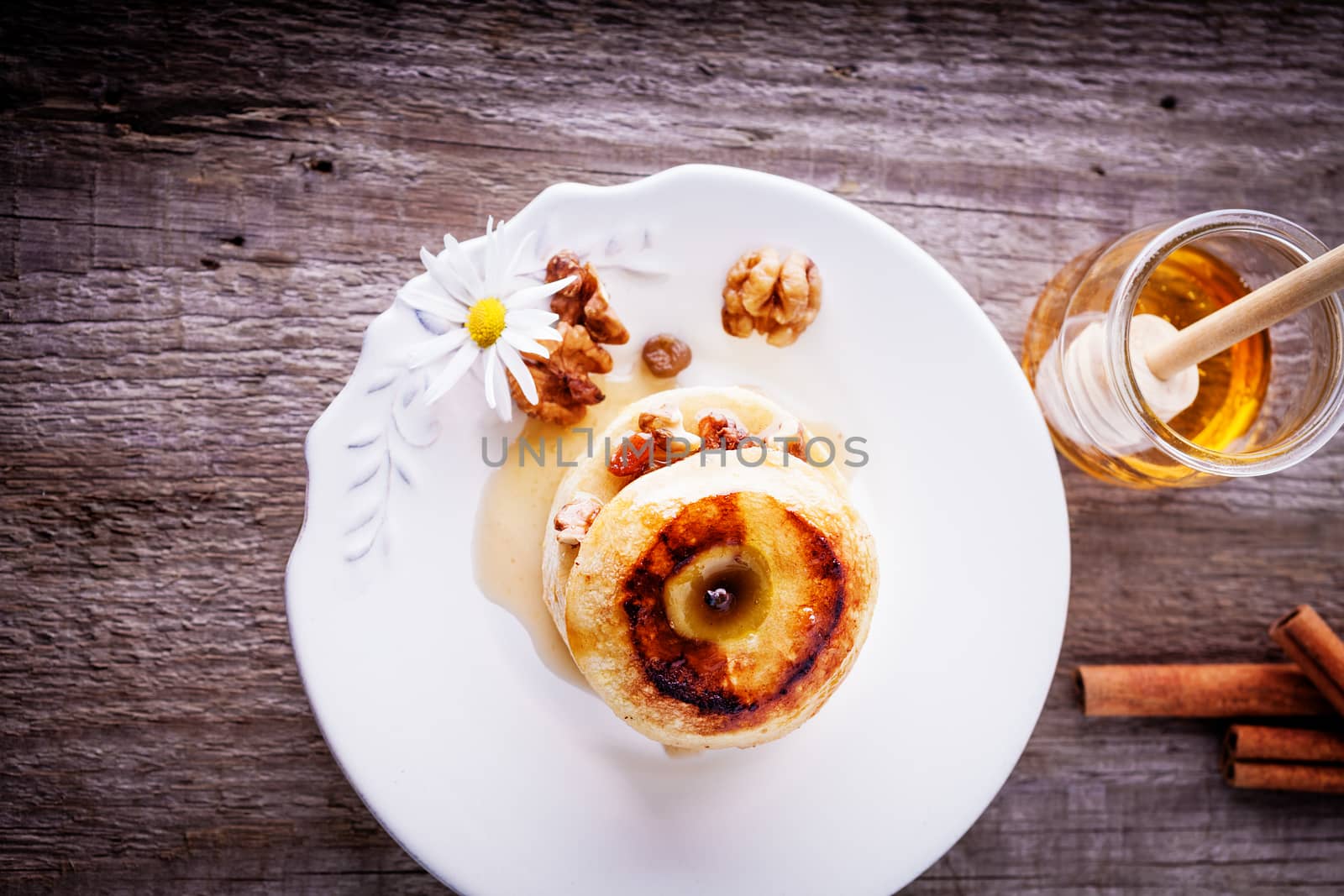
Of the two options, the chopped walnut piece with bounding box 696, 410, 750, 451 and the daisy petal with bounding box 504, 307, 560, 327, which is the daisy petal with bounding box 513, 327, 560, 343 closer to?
the daisy petal with bounding box 504, 307, 560, 327

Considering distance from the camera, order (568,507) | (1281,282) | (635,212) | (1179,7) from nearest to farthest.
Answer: (1281,282), (568,507), (635,212), (1179,7)

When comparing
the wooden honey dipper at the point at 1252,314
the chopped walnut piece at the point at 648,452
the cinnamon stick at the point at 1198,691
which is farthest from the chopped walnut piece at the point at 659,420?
the cinnamon stick at the point at 1198,691

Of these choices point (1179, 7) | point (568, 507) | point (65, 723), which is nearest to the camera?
point (568, 507)

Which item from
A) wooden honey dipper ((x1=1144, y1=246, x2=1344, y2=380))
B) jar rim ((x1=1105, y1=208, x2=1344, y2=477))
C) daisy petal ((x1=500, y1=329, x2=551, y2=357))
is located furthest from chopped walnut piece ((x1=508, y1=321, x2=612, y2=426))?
wooden honey dipper ((x1=1144, y1=246, x2=1344, y2=380))

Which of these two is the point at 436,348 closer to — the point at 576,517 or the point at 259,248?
the point at 576,517

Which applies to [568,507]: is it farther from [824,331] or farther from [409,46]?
[409,46]

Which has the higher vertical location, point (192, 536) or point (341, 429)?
point (341, 429)

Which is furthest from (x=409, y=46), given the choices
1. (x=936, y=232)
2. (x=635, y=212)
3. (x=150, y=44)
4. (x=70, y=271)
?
(x=936, y=232)
